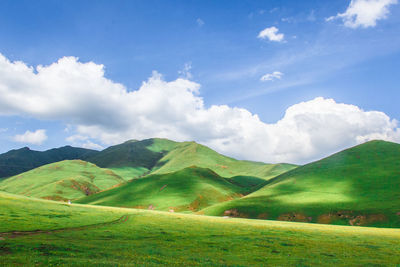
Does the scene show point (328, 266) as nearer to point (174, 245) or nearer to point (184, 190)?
point (174, 245)

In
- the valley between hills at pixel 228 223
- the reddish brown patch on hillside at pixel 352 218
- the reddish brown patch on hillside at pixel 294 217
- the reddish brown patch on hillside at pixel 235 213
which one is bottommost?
the reddish brown patch on hillside at pixel 235 213

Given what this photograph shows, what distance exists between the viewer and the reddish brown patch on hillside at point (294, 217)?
110812 mm

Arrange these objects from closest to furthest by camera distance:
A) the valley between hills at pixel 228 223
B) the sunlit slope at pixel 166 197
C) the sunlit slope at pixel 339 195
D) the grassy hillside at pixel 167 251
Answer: the grassy hillside at pixel 167 251 → the valley between hills at pixel 228 223 → the sunlit slope at pixel 339 195 → the sunlit slope at pixel 166 197

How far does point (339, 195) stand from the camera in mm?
131375

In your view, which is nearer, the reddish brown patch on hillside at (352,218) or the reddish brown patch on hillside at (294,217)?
the reddish brown patch on hillside at (352,218)

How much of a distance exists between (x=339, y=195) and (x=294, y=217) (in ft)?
115

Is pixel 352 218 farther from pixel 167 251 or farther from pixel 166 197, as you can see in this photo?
pixel 166 197

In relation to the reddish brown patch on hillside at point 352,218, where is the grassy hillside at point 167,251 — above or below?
above

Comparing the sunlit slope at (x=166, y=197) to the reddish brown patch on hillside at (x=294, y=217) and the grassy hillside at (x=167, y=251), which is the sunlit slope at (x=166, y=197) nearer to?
the reddish brown patch on hillside at (x=294, y=217)

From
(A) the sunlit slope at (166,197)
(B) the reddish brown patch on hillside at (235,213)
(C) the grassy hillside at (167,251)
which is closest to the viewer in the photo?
(C) the grassy hillside at (167,251)

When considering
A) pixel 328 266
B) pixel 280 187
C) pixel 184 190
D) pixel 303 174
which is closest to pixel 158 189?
pixel 184 190

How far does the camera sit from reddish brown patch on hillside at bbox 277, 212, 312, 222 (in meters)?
111

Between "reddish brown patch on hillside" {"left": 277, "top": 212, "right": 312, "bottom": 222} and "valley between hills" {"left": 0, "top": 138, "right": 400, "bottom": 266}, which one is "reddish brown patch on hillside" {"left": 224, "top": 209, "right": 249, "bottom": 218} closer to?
"valley between hills" {"left": 0, "top": 138, "right": 400, "bottom": 266}

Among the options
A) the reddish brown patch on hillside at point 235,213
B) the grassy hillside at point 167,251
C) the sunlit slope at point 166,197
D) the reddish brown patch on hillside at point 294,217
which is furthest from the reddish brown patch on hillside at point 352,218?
the sunlit slope at point 166,197
